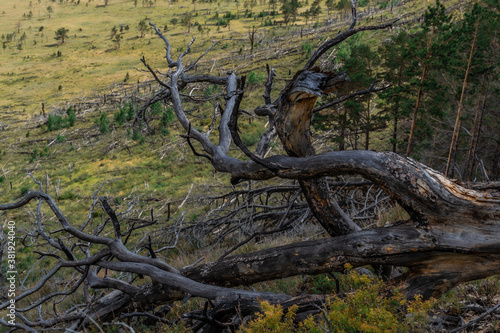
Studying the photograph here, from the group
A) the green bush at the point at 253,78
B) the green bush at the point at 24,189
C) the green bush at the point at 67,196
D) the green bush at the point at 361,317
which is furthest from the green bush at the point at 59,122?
the green bush at the point at 361,317

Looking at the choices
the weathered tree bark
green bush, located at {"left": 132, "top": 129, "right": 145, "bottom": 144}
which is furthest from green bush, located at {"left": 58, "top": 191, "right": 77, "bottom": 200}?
the weathered tree bark

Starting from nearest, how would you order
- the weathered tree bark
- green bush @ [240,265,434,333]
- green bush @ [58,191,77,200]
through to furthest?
green bush @ [240,265,434,333], the weathered tree bark, green bush @ [58,191,77,200]

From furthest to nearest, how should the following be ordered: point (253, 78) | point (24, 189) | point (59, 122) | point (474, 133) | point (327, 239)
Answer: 1. point (59, 122)
2. point (253, 78)
3. point (24, 189)
4. point (474, 133)
5. point (327, 239)

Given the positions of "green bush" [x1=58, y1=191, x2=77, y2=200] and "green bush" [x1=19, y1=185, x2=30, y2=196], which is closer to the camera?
"green bush" [x1=19, y1=185, x2=30, y2=196]

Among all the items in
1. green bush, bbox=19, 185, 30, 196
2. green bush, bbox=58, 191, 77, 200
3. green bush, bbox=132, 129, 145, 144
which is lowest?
green bush, bbox=58, 191, 77, 200

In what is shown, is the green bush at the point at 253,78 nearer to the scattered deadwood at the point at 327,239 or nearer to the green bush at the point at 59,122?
the green bush at the point at 59,122

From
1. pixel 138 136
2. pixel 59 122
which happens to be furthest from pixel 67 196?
pixel 59 122

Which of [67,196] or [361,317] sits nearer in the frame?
[361,317]

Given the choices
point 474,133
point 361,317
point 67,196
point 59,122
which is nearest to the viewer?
point 361,317

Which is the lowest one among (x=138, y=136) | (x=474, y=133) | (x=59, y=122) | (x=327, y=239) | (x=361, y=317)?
(x=138, y=136)

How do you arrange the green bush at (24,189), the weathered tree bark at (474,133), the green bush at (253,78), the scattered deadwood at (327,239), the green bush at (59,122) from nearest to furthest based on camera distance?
the scattered deadwood at (327,239)
the weathered tree bark at (474,133)
the green bush at (24,189)
the green bush at (253,78)
the green bush at (59,122)

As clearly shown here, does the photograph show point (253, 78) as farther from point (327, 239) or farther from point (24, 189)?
point (327, 239)

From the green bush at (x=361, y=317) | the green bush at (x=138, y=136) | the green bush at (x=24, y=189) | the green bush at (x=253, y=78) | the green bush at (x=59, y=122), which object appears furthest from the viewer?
the green bush at (x=59, y=122)

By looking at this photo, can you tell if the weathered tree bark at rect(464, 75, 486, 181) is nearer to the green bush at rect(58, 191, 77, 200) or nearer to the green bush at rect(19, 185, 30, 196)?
the green bush at rect(58, 191, 77, 200)
